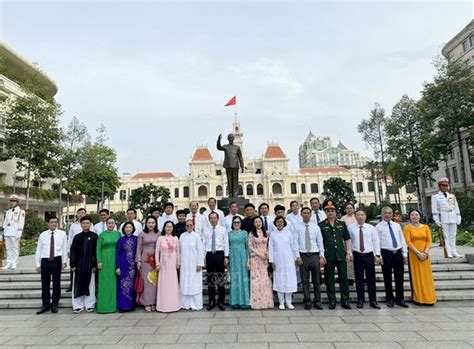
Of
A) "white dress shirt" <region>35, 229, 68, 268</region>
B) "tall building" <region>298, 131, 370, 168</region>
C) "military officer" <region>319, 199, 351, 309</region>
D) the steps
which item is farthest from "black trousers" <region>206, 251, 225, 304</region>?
"tall building" <region>298, 131, 370, 168</region>

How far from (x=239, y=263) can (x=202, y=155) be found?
58.5 meters

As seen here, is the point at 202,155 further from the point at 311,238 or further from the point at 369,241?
the point at 369,241

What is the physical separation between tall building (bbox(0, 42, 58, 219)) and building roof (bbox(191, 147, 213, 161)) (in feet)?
112

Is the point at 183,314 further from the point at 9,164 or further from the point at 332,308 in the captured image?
the point at 9,164

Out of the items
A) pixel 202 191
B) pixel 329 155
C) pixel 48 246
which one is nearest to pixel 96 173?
pixel 48 246

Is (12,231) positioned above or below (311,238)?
above

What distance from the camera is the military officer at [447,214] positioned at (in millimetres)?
7094

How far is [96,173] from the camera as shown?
26.3 m

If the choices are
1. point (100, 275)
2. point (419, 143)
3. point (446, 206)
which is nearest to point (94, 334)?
point (100, 275)

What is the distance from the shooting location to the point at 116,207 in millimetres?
58281

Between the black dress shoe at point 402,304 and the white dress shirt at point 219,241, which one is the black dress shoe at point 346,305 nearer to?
the black dress shoe at point 402,304

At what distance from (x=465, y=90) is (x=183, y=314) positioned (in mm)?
21590

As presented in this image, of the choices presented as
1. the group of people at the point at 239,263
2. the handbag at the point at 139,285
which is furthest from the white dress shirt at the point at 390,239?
the handbag at the point at 139,285

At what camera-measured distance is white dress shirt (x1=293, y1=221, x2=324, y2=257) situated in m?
5.17
